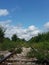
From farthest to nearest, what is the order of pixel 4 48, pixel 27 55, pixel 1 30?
pixel 1 30 < pixel 4 48 < pixel 27 55

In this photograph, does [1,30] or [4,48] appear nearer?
[4,48]

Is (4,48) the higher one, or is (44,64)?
(4,48)

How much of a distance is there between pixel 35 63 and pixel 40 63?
0.29 m

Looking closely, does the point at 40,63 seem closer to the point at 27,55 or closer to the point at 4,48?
the point at 27,55

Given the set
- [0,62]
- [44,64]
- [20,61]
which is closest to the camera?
[0,62]

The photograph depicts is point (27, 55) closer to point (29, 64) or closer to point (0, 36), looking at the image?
point (29, 64)

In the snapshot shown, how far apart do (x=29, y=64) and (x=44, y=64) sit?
0.94 m

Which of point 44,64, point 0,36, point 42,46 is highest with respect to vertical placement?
point 0,36

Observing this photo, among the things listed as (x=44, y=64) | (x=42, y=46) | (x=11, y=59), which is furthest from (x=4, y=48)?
(x=44, y=64)

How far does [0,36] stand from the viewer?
30.5 metres

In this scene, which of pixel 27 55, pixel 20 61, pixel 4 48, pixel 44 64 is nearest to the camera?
pixel 44 64

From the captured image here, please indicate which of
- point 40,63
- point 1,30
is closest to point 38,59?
point 40,63

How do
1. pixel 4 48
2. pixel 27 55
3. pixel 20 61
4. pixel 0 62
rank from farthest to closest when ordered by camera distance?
pixel 4 48 → pixel 27 55 → pixel 20 61 → pixel 0 62

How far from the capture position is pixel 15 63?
1458 cm
